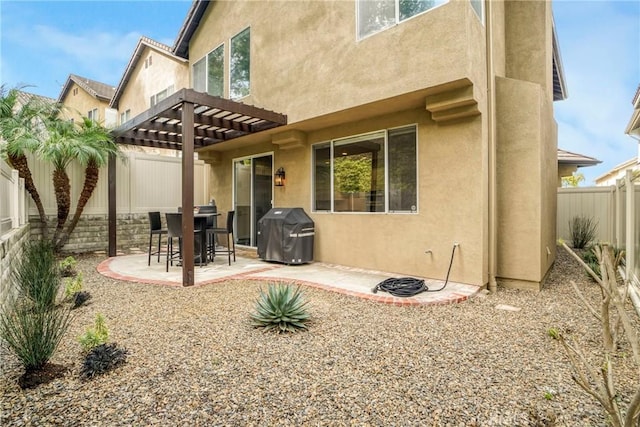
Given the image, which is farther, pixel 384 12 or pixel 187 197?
pixel 384 12

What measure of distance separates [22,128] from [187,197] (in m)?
5.04

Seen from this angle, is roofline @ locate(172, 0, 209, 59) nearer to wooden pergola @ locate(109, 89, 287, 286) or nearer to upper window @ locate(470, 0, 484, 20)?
wooden pergola @ locate(109, 89, 287, 286)

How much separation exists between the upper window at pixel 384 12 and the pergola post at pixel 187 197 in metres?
3.39

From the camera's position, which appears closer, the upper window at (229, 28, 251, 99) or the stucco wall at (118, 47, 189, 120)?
the upper window at (229, 28, 251, 99)

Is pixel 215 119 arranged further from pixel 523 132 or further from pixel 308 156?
pixel 523 132

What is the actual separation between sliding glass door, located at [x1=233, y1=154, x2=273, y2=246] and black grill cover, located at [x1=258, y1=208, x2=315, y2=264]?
62.8 inches

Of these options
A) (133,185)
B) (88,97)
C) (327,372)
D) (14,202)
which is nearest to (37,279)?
(14,202)

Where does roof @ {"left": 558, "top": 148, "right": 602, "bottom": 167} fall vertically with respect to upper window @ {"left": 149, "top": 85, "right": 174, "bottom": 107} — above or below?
below

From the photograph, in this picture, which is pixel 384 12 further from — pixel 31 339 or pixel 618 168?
pixel 618 168

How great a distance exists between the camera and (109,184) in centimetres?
891

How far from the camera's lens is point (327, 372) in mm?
2834

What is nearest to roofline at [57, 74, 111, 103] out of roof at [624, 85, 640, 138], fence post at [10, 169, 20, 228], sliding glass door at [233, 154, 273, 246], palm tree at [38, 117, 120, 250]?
palm tree at [38, 117, 120, 250]

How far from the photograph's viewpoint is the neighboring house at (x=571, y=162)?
13.2 metres

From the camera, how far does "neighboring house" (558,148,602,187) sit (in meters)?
13.2
